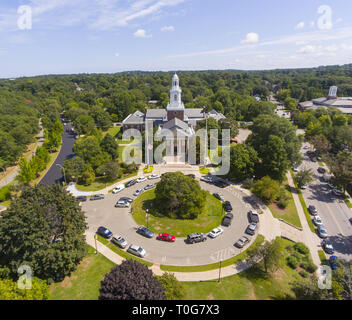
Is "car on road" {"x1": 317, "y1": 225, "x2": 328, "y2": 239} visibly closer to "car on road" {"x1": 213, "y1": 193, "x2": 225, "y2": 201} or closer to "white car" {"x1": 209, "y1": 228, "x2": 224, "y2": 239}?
"white car" {"x1": 209, "y1": 228, "x2": 224, "y2": 239}

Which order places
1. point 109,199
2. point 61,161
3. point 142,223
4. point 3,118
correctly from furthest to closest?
point 3,118 → point 61,161 → point 109,199 → point 142,223

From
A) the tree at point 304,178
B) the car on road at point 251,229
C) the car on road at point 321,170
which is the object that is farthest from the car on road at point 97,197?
the car on road at point 321,170

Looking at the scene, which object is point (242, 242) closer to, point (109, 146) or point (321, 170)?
point (321, 170)

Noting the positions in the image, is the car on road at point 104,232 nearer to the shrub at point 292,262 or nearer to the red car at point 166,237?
the red car at point 166,237

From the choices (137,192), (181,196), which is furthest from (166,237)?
(137,192)
